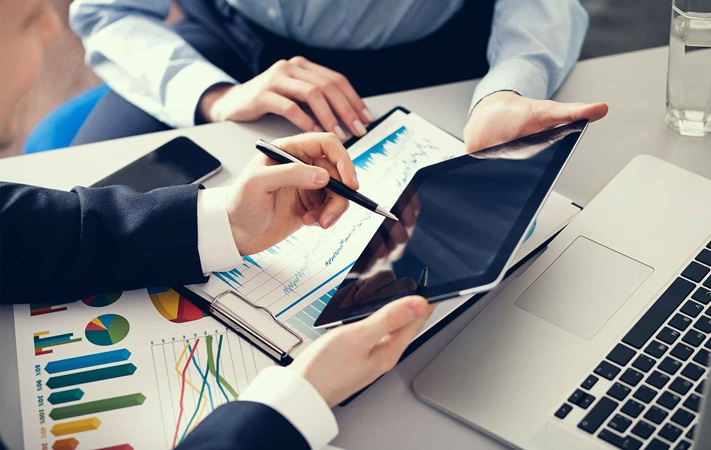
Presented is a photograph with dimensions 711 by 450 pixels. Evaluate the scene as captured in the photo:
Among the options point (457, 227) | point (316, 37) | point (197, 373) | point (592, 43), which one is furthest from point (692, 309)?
point (592, 43)

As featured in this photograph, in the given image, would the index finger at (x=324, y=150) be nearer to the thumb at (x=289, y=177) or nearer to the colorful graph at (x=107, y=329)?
the thumb at (x=289, y=177)

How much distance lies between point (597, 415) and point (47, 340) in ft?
1.62

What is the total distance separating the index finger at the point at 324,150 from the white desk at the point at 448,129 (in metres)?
0.12

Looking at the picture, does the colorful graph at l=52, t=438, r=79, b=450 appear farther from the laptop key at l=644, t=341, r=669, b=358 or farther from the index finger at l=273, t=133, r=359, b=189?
the laptop key at l=644, t=341, r=669, b=358

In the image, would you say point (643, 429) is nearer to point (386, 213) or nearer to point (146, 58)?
point (386, 213)

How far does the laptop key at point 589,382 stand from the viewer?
66 centimetres

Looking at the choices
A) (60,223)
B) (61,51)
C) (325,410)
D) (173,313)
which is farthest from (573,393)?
(61,51)

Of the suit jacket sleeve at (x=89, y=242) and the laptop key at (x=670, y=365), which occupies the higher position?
the suit jacket sleeve at (x=89, y=242)

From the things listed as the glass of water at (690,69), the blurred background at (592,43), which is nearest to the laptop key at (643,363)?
the glass of water at (690,69)

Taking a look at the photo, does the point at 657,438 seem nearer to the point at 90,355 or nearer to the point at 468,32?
the point at 90,355

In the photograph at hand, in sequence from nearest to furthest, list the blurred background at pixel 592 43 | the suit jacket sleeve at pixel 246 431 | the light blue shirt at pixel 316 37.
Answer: the suit jacket sleeve at pixel 246 431 → the light blue shirt at pixel 316 37 → the blurred background at pixel 592 43

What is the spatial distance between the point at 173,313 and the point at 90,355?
85mm

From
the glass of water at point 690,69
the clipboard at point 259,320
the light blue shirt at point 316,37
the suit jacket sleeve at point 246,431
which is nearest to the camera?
the suit jacket sleeve at point 246,431

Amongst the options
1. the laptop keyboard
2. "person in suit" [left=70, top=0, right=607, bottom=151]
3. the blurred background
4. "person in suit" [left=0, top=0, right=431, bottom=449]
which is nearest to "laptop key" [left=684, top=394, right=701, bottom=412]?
the laptop keyboard
